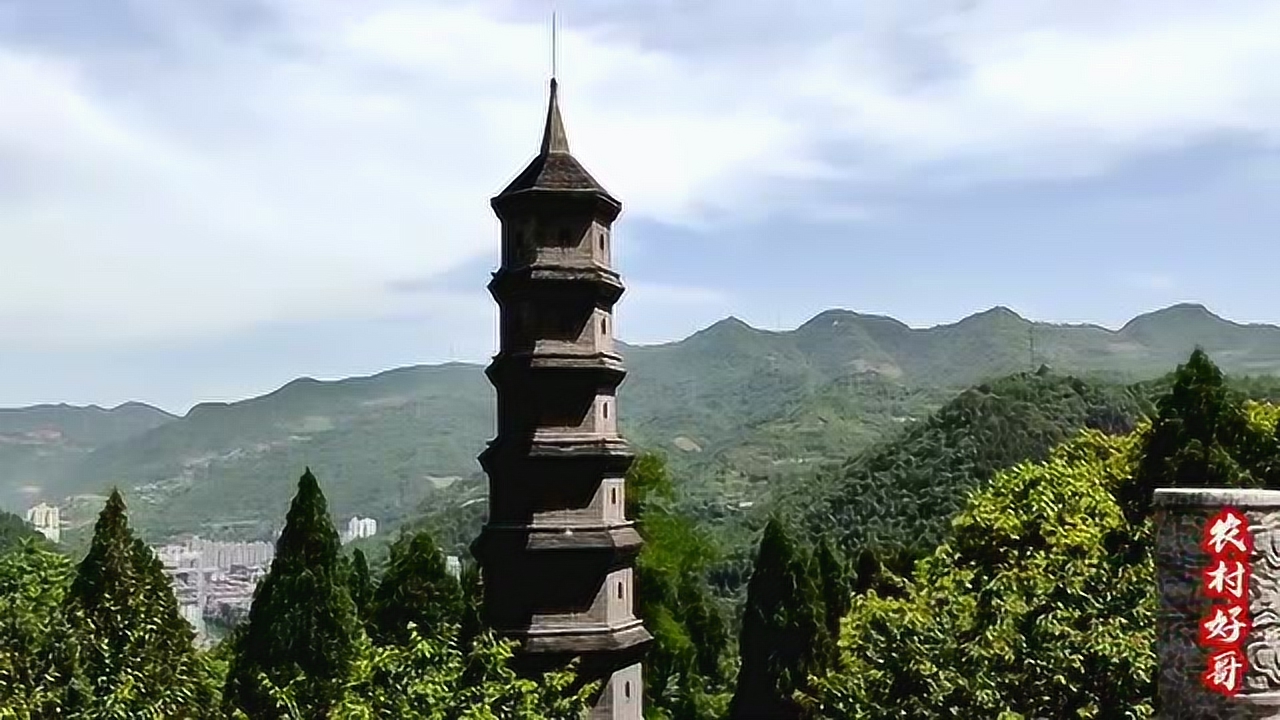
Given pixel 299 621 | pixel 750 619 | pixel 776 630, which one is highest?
pixel 299 621

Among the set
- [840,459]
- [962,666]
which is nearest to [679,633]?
[962,666]

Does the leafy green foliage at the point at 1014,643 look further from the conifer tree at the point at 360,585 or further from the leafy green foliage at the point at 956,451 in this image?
the leafy green foliage at the point at 956,451

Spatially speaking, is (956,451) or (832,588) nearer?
(832,588)

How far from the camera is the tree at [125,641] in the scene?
16125 mm

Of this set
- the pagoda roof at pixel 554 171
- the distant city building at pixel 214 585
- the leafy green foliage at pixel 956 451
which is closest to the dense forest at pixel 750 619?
the pagoda roof at pixel 554 171

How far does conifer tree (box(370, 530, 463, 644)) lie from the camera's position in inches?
1198

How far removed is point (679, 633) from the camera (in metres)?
29.8

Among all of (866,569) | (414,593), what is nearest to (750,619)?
(866,569)

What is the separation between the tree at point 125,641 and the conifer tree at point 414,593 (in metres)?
5.32

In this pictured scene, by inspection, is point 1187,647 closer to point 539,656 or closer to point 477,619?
point 539,656

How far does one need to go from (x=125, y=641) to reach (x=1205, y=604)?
1361cm

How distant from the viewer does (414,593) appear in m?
30.8

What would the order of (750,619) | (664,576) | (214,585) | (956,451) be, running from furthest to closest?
1. (214,585)
2. (956,451)
3. (750,619)
4. (664,576)

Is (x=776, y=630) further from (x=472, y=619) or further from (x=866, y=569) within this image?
(x=472, y=619)
